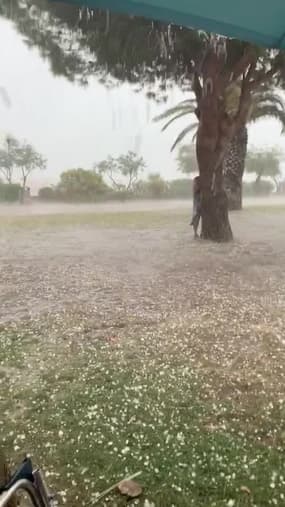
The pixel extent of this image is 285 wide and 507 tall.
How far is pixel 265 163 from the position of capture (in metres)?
2.94

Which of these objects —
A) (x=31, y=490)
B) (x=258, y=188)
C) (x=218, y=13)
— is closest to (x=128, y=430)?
(x=31, y=490)

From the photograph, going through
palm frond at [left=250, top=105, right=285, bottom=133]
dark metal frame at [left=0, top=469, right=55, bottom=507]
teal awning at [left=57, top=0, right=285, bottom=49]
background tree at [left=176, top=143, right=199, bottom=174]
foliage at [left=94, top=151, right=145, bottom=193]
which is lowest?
dark metal frame at [left=0, top=469, right=55, bottom=507]

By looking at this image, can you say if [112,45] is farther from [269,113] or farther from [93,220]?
[269,113]

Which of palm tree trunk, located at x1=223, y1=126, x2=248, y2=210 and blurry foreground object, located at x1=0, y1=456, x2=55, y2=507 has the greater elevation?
palm tree trunk, located at x1=223, y1=126, x2=248, y2=210

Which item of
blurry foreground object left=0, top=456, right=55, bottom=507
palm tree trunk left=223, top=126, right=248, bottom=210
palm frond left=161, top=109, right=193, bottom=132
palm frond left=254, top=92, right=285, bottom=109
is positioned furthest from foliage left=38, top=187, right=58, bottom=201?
blurry foreground object left=0, top=456, right=55, bottom=507

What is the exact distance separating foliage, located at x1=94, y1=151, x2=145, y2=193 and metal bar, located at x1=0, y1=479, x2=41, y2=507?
1913mm

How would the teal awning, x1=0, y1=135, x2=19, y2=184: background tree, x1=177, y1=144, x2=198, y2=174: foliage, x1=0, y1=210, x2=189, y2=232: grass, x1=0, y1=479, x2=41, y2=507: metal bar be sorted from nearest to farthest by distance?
x1=0, y1=479, x2=41, y2=507: metal bar, the teal awning, x1=0, y1=135, x2=19, y2=184: background tree, x1=0, y1=210, x2=189, y2=232: grass, x1=177, y1=144, x2=198, y2=174: foliage

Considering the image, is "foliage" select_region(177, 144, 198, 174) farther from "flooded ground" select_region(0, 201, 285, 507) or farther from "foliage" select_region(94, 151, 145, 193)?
"foliage" select_region(94, 151, 145, 193)

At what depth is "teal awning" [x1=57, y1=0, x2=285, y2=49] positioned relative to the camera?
31.3 inches

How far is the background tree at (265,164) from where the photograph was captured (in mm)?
2875

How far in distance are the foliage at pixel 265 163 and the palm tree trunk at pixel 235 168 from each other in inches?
2.5

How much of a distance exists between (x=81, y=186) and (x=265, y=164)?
1454 millimetres

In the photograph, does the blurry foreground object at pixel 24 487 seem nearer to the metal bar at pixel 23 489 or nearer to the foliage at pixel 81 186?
the metal bar at pixel 23 489

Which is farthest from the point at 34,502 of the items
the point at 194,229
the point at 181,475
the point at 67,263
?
the point at 194,229
